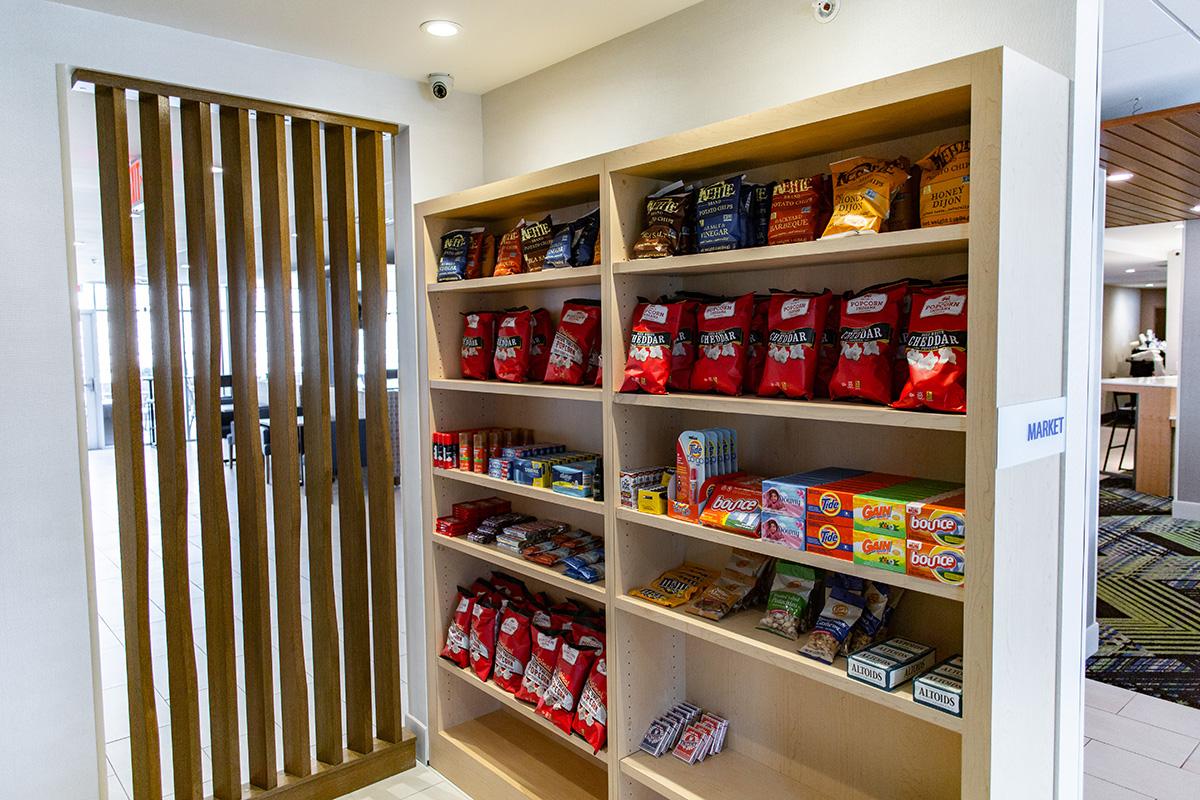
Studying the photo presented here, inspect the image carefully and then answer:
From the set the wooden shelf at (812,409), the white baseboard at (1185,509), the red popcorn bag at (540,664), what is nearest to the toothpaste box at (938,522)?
the wooden shelf at (812,409)

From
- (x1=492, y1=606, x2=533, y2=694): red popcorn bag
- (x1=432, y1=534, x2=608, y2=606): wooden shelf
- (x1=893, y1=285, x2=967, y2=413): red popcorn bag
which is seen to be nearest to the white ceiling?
(x1=893, y1=285, x2=967, y2=413): red popcorn bag

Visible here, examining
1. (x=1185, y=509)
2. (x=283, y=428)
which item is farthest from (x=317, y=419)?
(x=1185, y=509)

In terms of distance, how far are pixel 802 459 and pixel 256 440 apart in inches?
75.6

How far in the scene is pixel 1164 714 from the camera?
11.4 feet

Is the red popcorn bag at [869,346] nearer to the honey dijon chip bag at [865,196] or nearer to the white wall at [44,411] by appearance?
the honey dijon chip bag at [865,196]

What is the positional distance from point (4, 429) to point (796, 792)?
101 inches

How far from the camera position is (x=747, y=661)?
2344mm

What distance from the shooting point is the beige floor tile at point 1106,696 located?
356 cm

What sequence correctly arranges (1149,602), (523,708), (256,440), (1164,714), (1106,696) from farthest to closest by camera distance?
(1149,602) < (1106,696) < (1164,714) < (256,440) < (523,708)

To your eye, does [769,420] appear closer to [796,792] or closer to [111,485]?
[796,792]

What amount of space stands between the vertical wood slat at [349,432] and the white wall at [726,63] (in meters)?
0.65

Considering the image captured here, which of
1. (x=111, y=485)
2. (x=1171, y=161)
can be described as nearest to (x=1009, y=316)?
(x=1171, y=161)

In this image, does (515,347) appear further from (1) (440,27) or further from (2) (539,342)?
(1) (440,27)

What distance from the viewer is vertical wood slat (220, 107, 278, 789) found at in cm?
265
